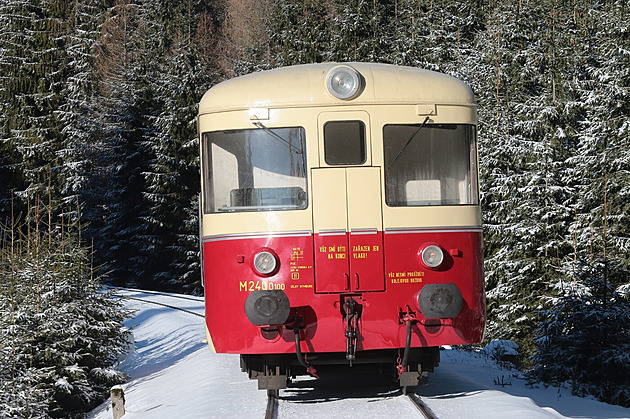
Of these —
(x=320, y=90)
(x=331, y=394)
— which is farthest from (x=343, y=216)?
(x=331, y=394)

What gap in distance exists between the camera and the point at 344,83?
8.13 metres

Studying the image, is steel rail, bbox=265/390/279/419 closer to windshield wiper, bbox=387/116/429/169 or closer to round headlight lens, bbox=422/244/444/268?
round headlight lens, bbox=422/244/444/268

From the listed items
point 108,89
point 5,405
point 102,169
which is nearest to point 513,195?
point 5,405

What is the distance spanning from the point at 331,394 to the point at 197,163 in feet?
87.9

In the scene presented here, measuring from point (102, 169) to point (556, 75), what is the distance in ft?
65.5

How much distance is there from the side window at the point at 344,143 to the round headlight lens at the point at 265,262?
3.38ft

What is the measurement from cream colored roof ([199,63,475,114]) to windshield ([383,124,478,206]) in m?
0.30

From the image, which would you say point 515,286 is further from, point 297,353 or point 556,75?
point 297,353

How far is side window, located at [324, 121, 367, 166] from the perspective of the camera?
26.5 feet

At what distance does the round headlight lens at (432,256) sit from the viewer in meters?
8.03

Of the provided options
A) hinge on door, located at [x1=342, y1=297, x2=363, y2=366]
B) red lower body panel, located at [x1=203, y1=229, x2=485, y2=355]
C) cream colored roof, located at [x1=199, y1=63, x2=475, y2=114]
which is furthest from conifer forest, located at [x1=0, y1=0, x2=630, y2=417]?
cream colored roof, located at [x1=199, y1=63, x2=475, y2=114]

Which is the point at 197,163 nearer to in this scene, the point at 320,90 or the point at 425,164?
the point at 320,90

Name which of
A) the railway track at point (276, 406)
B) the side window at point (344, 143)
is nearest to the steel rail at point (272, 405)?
the railway track at point (276, 406)

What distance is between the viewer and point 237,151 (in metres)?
8.14
